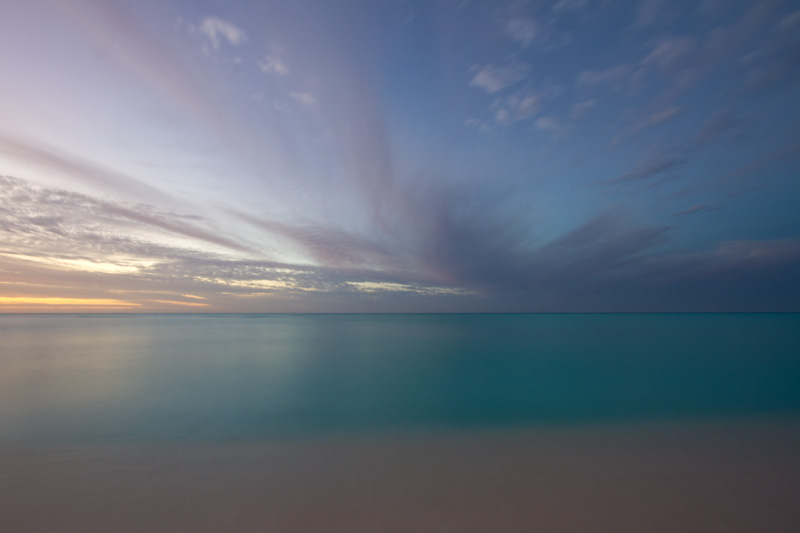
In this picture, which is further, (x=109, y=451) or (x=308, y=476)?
(x=109, y=451)

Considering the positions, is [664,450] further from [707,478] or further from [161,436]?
[161,436]

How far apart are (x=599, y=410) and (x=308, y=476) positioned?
9.63m

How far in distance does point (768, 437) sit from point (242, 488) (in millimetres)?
12341

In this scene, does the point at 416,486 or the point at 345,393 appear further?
the point at 345,393

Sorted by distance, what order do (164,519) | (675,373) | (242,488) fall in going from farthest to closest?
(675,373) → (242,488) → (164,519)

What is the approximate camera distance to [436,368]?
19641mm

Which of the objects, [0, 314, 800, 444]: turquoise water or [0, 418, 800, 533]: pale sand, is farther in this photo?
[0, 314, 800, 444]: turquoise water

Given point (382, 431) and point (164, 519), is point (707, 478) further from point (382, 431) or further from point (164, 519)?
point (164, 519)

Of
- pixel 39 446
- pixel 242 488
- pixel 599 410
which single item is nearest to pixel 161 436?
pixel 39 446

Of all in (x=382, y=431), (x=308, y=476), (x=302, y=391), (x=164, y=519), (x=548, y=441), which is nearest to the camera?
(x=164, y=519)

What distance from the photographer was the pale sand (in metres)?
4.84

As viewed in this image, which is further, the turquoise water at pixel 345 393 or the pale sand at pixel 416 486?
the turquoise water at pixel 345 393

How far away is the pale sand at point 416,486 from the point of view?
4.84 meters

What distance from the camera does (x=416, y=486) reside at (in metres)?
5.77
